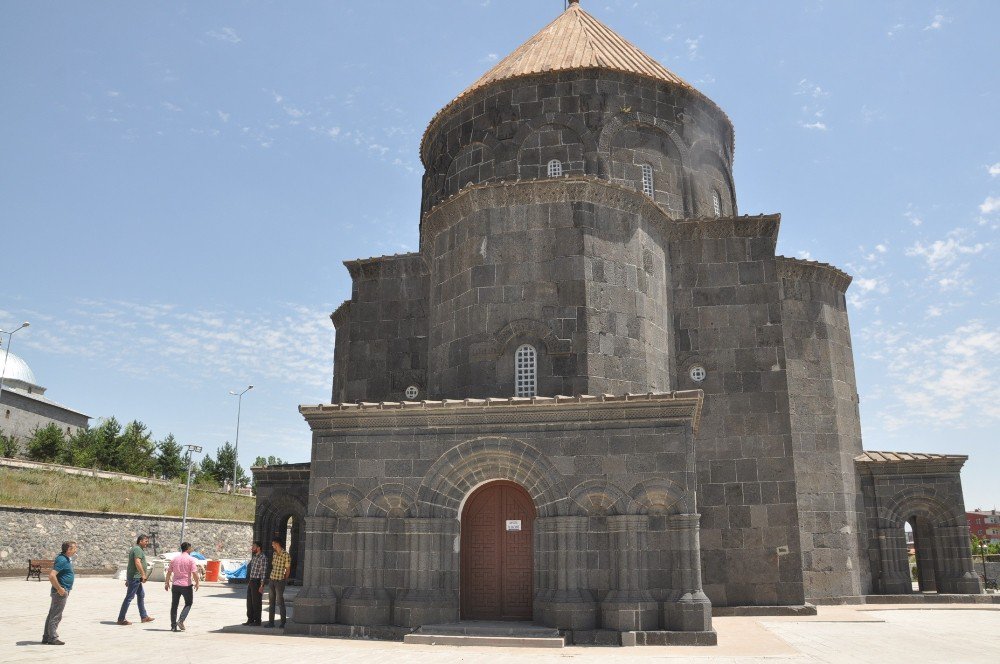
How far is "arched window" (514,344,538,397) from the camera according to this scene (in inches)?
624

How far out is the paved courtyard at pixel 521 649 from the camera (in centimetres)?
1038

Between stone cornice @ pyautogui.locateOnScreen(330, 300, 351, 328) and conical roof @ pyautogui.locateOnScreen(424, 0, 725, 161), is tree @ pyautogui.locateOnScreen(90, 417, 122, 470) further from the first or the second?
conical roof @ pyautogui.locateOnScreen(424, 0, 725, 161)

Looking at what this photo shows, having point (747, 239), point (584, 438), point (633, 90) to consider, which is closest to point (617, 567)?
point (584, 438)

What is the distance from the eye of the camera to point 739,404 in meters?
17.8

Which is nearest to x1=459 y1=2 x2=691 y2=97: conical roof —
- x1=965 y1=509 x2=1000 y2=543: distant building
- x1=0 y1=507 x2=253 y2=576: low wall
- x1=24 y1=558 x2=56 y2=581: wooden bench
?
x1=24 y1=558 x2=56 y2=581: wooden bench

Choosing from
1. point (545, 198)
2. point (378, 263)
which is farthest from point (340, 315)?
point (545, 198)

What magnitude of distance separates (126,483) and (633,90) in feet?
126

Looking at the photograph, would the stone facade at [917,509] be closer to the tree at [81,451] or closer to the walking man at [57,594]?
the walking man at [57,594]

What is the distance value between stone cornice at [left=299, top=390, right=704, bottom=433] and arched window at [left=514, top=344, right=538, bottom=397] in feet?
7.48

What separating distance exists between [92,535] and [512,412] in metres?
28.3

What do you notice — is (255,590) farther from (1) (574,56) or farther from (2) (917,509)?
(2) (917,509)

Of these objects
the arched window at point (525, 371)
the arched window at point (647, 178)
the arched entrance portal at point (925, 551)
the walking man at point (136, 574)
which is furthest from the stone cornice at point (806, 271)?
the walking man at point (136, 574)

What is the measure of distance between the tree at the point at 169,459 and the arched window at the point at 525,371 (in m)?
50.7

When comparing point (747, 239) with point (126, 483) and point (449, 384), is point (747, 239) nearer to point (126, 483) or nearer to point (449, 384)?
point (449, 384)
